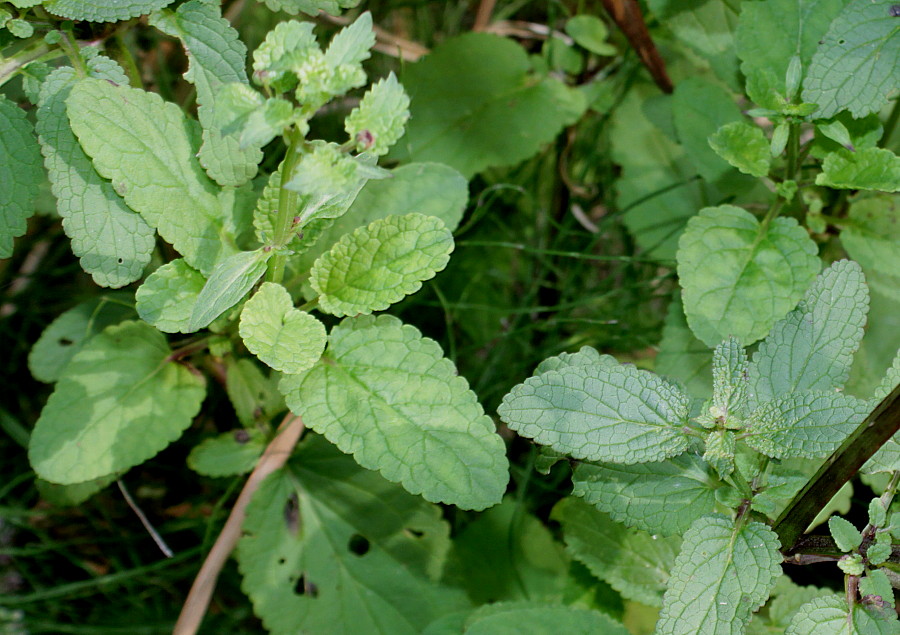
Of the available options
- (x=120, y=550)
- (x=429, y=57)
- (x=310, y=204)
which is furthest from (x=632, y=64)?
(x=120, y=550)

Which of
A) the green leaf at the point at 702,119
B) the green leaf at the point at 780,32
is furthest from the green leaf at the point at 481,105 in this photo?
the green leaf at the point at 780,32

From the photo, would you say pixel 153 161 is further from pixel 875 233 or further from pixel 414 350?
pixel 875 233

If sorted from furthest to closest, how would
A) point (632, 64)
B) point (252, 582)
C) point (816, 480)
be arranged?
1. point (632, 64)
2. point (252, 582)
3. point (816, 480)

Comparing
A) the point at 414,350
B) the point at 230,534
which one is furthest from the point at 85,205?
the point at 230,534

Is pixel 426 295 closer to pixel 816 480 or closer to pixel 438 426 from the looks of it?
pixel 438 426

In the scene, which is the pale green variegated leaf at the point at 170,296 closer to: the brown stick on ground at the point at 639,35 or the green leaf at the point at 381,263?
the green leaf at the point at 381,263

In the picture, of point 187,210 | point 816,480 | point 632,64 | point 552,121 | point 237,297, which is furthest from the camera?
point 632,64
